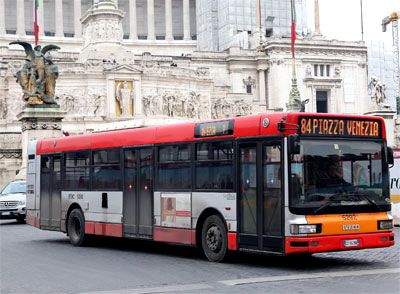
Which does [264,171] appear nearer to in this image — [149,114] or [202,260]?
[202,260]

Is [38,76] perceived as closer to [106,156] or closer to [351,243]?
[106,156]

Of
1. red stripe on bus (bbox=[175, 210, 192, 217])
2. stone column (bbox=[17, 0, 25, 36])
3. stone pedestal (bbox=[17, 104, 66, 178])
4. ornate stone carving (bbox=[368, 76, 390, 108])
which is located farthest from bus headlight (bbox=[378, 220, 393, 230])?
stone column (bbox=[17, 0, 25, 36])

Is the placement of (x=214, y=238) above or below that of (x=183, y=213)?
below

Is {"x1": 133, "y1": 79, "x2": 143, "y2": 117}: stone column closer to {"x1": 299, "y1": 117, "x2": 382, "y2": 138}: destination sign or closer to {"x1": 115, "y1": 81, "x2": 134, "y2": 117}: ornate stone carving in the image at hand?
{"x1": 115, "y1": 81, "x2": 134, "y2": 117}: ornate stone carving

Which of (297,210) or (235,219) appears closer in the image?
(297,210)

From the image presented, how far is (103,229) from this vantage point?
18156 millimetres

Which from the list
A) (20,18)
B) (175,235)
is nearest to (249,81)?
(20,18)

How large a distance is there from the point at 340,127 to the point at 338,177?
916mm

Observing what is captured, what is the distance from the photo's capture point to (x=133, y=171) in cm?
1719

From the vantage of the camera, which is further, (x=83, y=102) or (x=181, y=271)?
(x=83, y=102)

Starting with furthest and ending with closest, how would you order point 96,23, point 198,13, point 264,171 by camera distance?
1. point 198,13
2. point 96,23
3. point 264,171

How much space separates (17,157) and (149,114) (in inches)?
811

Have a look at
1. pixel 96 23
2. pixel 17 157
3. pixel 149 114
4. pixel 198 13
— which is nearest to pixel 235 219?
pixel 17 157

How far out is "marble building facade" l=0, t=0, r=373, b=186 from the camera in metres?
60.2
